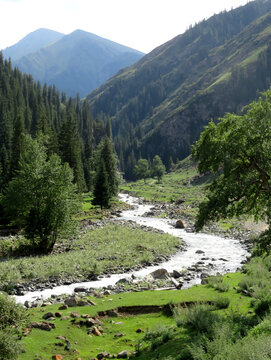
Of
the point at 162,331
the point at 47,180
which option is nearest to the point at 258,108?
the point at 162,331

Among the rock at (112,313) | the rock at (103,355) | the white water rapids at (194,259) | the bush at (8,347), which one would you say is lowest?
the white water rapids at (194,259)

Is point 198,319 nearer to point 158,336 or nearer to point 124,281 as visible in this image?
point 158,336

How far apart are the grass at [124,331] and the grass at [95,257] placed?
8.95 meters

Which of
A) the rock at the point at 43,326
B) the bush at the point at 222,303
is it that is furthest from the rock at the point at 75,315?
the bush at the point at 222,303

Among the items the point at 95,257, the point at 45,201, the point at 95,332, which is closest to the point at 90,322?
the point at 95,332

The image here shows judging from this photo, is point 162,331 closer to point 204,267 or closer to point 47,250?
point 204,267

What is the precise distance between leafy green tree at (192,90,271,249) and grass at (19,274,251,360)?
480 centimetres

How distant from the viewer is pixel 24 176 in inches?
1508

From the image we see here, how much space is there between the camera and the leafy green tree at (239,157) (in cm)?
1647

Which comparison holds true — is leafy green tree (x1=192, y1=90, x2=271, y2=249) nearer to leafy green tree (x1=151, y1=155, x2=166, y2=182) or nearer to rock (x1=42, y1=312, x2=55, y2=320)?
rock (x1=42, y1=312, x2=55, y2=320)

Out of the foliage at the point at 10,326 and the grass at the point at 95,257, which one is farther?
the grass at the point at 95,257

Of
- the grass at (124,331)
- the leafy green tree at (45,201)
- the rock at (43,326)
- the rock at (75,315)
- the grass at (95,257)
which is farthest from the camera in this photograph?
the leafy green tree at (45,201)

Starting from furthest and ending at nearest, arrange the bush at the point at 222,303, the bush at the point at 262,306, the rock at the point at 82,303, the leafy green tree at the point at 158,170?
the leafy green tree at the point at 158,170
the rock at the point at 82,303
the bush at the point at 222,303
the bush at the point at 262,306

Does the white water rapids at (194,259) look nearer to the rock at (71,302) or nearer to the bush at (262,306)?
the rock at (71,302)
